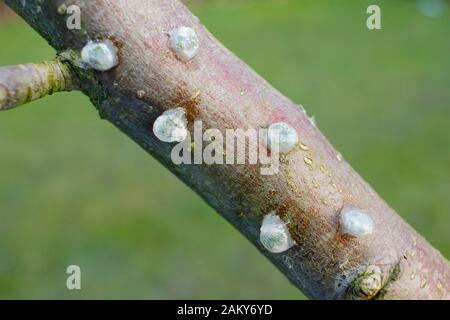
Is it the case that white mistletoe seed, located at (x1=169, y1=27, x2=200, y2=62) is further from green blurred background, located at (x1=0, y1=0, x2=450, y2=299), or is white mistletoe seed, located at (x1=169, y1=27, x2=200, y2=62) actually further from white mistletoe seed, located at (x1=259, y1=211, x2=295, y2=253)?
green blurred background, located at (x1=0, y1=0, x2=450, y2=299)

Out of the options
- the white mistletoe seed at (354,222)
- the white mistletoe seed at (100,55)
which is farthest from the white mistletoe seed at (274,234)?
the white mistletoe seed at (100,55)

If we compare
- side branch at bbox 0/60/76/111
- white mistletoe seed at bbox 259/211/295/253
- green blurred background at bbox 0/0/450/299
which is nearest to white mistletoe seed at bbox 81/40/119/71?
side branch at bbox 0/60/76/111

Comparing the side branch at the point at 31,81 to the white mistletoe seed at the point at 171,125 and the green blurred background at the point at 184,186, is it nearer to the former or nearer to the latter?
the white mistletoe seed at the point at 171,125

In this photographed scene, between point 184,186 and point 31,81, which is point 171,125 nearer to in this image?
point 31,81

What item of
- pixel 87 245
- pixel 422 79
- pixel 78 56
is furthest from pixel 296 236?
pixel 422 79

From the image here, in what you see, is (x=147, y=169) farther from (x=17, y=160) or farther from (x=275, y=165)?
(x=275, y=165)

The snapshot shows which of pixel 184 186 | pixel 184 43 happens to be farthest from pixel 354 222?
pixel 184 186
